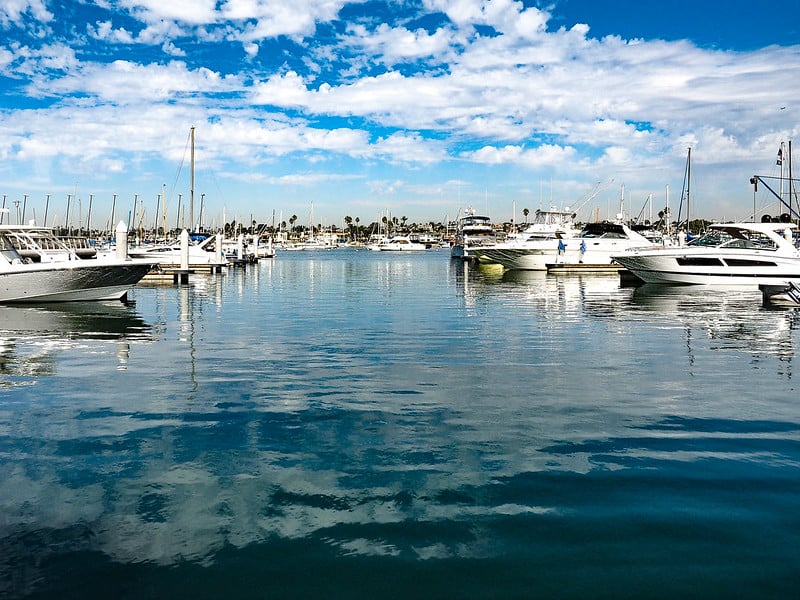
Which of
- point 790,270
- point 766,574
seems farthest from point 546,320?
point 790,270

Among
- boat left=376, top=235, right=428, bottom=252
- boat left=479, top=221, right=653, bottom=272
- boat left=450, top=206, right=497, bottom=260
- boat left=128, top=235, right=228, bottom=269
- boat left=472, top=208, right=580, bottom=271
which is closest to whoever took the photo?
boat left=479, top=221, right=653, bottom=272

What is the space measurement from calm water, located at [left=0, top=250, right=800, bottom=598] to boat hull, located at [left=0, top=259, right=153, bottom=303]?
34.6 feet

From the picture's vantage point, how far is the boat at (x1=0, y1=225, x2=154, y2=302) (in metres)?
27.1

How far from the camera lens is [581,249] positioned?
5481 centimetres

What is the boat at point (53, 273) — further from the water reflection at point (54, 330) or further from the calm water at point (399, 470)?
the calm water at point (399, 470)

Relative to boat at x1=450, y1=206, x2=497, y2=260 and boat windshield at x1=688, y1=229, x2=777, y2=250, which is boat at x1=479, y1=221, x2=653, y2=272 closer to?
boat windshield at x1=688, y1=229, x2=777, y2=250

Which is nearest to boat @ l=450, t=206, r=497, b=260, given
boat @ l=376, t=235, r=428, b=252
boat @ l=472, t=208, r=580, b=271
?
boat @ l=472, t=208, r=580, b=271

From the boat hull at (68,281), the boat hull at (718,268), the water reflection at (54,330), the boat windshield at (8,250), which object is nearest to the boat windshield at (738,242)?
the boat hull at (718,268)

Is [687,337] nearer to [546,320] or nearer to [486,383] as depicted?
[546,320]

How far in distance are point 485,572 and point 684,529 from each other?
196 cm

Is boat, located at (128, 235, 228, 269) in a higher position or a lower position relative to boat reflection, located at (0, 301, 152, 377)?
higher

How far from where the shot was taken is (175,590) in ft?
16.9

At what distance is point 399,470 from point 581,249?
49.2m

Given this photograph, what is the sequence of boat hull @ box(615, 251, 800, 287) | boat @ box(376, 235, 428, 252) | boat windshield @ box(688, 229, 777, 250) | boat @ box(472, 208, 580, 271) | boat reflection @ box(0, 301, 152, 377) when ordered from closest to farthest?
boat reflection @ box(0, 301, 152, 377) < boat hull @ box(615, 251, 800, 287) < boat windshield @ box(688, 229, 777, 250) < boat @ box(472, 208, 580, 271) < boat @ box(376, 235, 428, 252)
